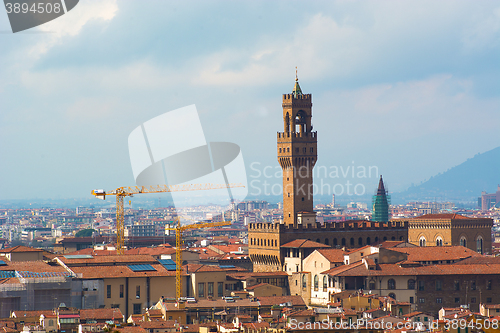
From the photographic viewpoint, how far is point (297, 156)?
3356 inches

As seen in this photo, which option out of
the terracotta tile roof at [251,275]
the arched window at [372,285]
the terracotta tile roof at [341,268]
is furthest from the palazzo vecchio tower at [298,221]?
the arched window at [372,285]

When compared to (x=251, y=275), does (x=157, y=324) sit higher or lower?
lower

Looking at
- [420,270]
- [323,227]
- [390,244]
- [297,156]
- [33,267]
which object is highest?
[297,156]

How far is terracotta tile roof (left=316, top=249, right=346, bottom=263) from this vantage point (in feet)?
225

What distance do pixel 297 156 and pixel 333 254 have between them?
16632 millimetres

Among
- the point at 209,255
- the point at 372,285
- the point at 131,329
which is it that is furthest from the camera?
the point at 209,255


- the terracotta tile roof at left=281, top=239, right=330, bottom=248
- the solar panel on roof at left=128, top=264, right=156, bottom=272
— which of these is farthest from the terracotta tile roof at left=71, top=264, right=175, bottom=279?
the terracotta tile roof at left=281, top=239, right=330, bottom=248

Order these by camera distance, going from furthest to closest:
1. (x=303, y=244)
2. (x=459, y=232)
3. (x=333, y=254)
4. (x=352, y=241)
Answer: (x=459, y=232) → (x=352, y=241) → (x=303, y=244) → (x=333, y=254)

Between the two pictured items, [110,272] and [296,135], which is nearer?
[110,272]

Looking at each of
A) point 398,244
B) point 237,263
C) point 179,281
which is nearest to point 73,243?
point 237,263

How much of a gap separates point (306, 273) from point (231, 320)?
1796cm

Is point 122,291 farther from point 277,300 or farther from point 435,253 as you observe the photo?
point 435,253

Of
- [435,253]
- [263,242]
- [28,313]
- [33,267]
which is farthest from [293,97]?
[28,313]

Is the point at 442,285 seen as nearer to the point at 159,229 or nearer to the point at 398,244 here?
the point at 398,244
